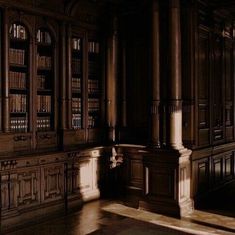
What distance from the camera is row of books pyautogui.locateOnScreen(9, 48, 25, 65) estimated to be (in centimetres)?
479

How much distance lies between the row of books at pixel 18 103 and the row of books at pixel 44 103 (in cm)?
24

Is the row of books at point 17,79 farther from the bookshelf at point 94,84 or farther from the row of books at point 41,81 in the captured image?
the bookshelf at point 94,84

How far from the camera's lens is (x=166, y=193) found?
5242 millimetres

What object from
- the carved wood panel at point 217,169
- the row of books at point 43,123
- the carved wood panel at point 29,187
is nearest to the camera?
the carved wood panel at point 29,187

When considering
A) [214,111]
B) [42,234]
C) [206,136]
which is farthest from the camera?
[214,111]

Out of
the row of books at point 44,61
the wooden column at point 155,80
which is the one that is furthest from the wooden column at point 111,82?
the row of books at point 44,61

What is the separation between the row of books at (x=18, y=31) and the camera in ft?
15.8

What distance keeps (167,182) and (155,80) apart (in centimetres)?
142

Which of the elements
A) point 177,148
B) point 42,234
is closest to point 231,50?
point 177,148

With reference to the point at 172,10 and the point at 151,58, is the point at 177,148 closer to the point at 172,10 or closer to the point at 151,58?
the point at 151,58

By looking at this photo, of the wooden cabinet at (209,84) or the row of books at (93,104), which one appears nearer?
the wooden cabinet at (209,84)

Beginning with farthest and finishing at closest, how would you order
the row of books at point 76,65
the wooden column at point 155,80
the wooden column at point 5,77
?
the row of books at point 76,65, the wooden column at point 155,80, the wooden column at point 5,77

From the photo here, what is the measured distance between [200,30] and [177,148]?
186 centimetres

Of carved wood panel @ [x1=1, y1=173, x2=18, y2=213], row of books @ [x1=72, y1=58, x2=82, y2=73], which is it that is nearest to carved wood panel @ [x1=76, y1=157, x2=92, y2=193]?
carved wood panel @ [x1=1, y1=173, x2=18, y2=213]
